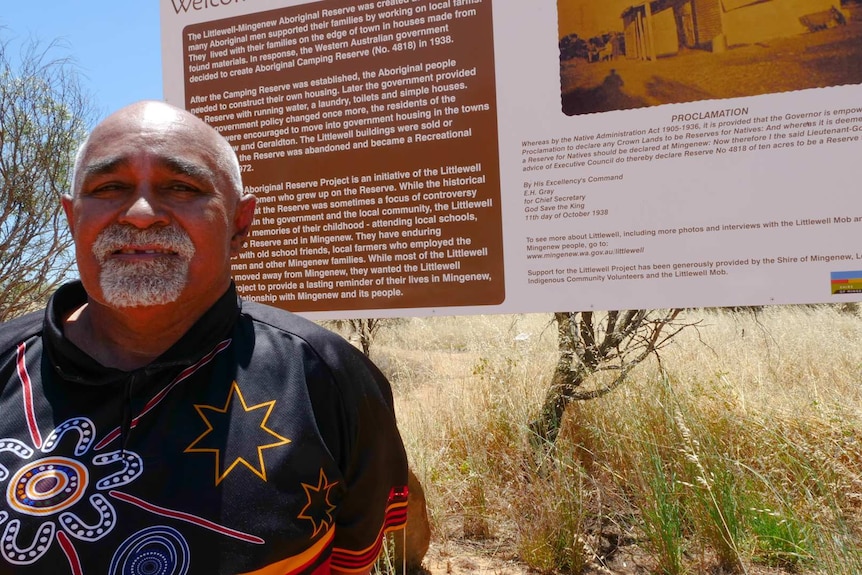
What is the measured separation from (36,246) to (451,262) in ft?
23.5

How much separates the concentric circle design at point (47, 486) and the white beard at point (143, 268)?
444 mm

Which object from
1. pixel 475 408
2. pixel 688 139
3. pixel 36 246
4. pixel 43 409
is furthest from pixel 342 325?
pixel 43 409

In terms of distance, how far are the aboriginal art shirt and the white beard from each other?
0.14 m

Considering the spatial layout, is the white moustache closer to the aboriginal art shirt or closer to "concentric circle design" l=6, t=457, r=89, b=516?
the aboriginal art shirt

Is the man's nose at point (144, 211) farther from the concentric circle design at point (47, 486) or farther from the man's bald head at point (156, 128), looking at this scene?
the concentric circle design at point (47, 486)

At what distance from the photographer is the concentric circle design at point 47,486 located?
1543mm

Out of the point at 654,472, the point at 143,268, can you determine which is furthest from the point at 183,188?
the point at 654,472

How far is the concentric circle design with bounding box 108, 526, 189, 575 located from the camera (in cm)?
151

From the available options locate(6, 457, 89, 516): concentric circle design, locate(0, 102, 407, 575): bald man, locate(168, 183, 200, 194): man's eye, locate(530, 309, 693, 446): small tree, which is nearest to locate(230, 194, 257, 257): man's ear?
locate(0, 102, 407, 575): bald man

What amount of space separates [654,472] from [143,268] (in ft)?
8.55

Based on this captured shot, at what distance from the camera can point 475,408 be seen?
4527 mm

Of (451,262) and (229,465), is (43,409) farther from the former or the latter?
(451,262)

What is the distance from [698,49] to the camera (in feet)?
9.48

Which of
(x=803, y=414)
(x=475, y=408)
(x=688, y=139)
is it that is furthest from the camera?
(x=475, y=408)
